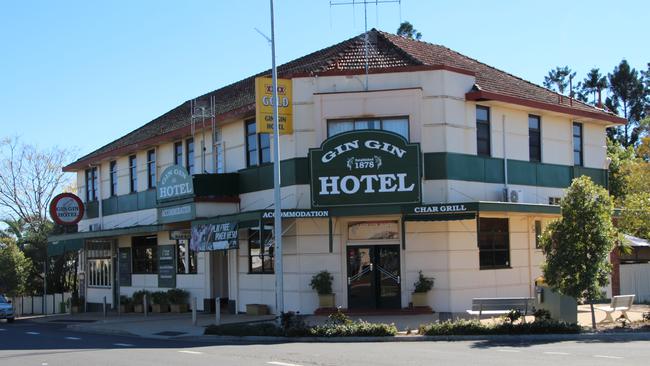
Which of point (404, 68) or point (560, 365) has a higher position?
point (404, 68)

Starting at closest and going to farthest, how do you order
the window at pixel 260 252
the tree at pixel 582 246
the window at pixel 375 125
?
1. the tree at pixel 582 246
2. the window at pixel 375 125
3. the window at pixel 260 252

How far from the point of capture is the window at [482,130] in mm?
24672

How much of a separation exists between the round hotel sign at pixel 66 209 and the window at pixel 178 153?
850 cm

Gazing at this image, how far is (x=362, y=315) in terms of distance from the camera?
22891 mm

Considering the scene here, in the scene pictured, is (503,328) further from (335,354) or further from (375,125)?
(375,125)

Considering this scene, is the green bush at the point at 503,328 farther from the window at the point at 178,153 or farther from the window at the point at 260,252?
the window at the point at 178,153

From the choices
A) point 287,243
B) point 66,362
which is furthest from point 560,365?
point 287,243

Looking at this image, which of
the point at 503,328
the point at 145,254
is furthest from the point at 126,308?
the point at 503,328

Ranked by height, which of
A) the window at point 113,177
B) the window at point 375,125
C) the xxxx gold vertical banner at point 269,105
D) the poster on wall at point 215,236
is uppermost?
the xxxx gold vertical banner at point 269,105

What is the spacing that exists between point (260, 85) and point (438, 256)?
7.62m

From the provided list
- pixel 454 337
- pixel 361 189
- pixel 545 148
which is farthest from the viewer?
pixel 545 148

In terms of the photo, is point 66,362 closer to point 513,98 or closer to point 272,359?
point 272,359

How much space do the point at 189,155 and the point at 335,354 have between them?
1698 centimetres

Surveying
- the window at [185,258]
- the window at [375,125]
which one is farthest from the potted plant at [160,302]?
the window at [375,125]
